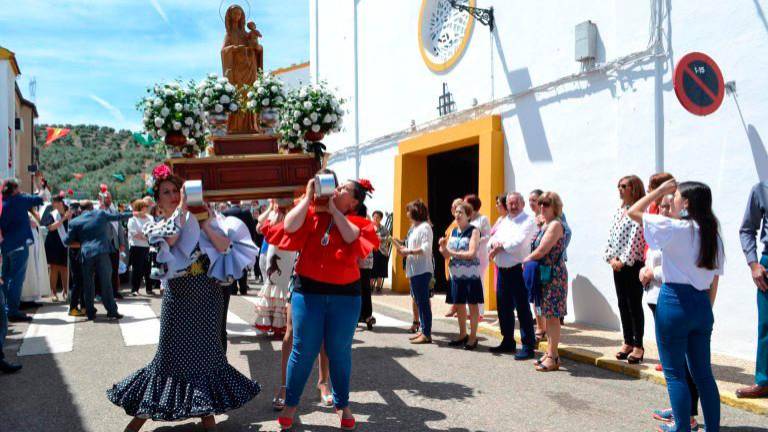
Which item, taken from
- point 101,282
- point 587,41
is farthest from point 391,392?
point 101,282

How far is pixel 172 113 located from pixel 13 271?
465cm

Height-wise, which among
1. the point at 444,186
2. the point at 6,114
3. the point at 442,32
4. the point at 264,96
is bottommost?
the point at 444,186

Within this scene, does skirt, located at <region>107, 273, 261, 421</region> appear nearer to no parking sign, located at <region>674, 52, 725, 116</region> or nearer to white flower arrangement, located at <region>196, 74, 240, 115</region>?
white flower arrangement, located at <region>196, 74, 240, 115</region>

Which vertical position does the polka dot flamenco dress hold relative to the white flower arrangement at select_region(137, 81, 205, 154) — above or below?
Result: below

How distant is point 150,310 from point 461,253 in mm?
6169

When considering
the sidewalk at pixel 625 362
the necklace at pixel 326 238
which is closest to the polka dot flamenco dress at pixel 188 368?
the necklace at pixel 326 238

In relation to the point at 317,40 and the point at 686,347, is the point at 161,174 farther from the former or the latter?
the point at 317,40

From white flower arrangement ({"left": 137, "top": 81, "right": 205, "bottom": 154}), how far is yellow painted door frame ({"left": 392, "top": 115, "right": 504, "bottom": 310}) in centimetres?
554

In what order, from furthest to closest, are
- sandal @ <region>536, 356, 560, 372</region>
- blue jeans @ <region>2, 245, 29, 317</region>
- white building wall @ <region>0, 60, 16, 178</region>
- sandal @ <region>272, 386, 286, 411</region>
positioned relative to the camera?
white building wall @ <region>0, 60, 16, 178</region> → blue jeans @ <region>2, 245, 29, 317</region> → sandal @ <region>536, 356, 560, 372</region> → sandal @ <region>272, 386, 286, 411</region>

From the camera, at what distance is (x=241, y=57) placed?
307 inches

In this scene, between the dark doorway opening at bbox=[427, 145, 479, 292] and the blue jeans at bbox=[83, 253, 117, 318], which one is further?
the dark doorway opening at bbox=[427, 145, 479, 292]

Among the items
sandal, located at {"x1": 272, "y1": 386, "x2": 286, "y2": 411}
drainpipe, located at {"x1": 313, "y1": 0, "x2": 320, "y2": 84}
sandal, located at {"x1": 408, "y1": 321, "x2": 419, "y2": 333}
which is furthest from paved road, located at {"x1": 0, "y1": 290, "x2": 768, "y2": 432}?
drainpipe, located at {"x1": 313, "y1": 0, "x2": 320, "y2": 84}

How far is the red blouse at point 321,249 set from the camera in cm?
448

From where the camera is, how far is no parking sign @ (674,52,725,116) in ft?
22.3
